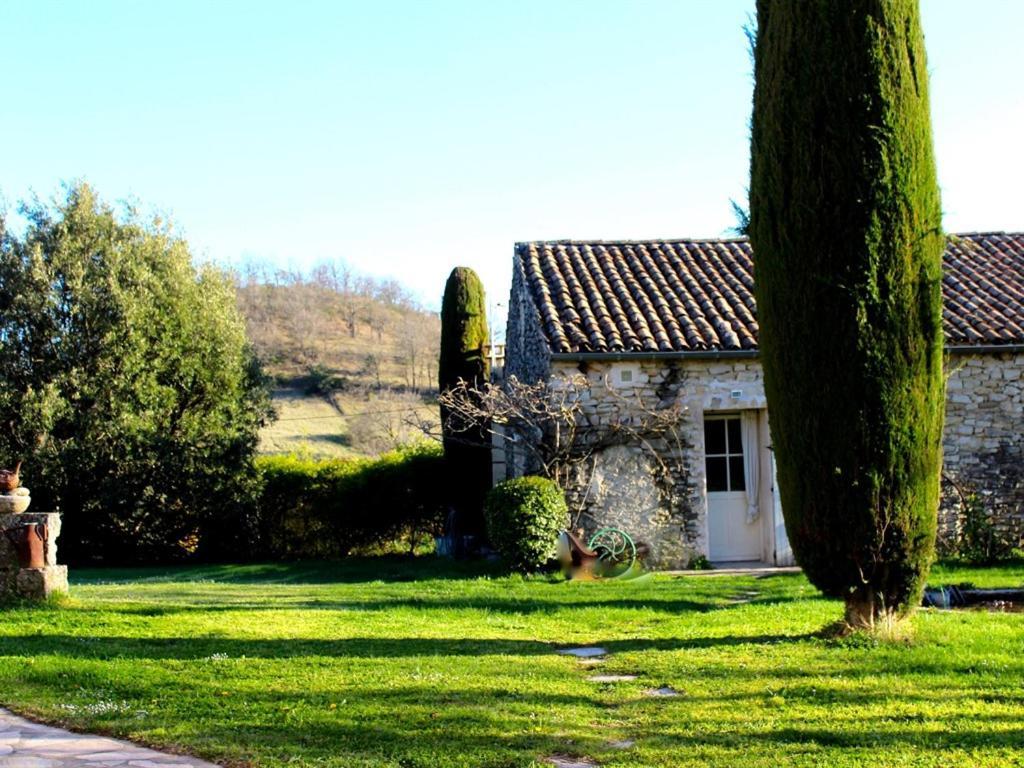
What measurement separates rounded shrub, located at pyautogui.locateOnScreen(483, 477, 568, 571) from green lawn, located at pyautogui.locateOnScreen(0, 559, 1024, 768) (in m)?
2.20

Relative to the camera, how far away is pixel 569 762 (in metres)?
4.70

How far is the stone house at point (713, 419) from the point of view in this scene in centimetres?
1386

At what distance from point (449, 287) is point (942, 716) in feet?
49.5

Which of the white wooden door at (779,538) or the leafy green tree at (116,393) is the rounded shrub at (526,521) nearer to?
the white wooden door at (779,538)

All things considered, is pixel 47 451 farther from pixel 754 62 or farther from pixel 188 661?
pixel 754 62

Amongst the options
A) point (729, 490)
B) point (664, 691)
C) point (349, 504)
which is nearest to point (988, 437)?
point (729, 490)

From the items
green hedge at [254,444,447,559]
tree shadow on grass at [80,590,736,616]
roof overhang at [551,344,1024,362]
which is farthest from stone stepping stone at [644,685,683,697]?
green hedge at [254,444,447,559]

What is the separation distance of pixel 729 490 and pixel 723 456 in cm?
50

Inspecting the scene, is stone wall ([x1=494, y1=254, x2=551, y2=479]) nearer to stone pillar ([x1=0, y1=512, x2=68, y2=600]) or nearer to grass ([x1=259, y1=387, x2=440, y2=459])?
stone pillar ([x1=0, y1=512, x2=68, y2=600])

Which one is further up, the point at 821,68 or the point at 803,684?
the point at 821,68

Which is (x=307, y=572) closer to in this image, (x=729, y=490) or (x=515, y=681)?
(x=729, y=490)

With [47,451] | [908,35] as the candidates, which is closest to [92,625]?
[908,35]

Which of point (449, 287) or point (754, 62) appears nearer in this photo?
point (754, 62)

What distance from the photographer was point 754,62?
8.05 m
